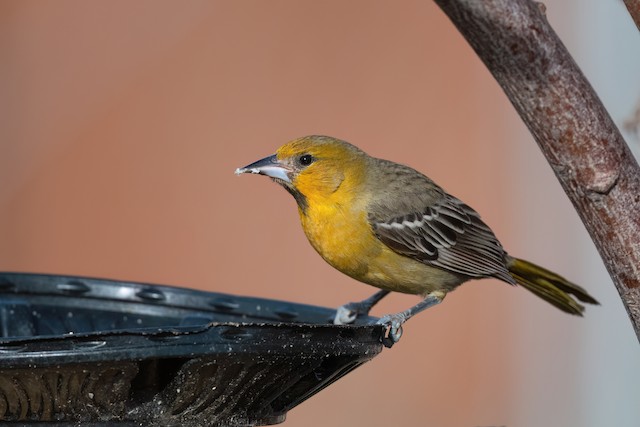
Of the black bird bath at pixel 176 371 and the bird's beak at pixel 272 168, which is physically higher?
the bird's beak at pixel 272 168

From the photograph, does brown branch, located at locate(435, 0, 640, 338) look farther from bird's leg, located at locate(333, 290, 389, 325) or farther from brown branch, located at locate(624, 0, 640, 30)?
bird's leg, located at locate(333, 290, 389, 325)

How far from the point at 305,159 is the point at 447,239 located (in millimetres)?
646

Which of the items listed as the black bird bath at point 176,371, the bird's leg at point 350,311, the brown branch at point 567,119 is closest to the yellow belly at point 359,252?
the bird's leg at point 350,311

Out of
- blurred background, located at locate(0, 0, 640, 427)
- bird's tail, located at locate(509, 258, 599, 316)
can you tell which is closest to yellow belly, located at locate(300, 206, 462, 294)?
bird's tail, located at locate(509, 258, 599, 316)

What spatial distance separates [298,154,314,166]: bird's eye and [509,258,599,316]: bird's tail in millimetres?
967

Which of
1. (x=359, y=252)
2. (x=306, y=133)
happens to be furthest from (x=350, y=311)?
(x=306, y=133)

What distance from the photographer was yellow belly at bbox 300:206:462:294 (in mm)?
3506

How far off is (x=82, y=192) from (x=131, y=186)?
41 cm

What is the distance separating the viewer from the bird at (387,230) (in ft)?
11.7

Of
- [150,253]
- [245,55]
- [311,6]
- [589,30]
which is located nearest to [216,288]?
[150,253]

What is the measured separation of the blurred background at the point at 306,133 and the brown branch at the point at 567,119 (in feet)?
12.4

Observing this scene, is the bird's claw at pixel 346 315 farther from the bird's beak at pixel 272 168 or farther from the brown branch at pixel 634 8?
the brown branch at pixel 634 8

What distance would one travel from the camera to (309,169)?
12.0 ft

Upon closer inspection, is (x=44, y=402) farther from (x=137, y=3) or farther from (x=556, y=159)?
(x=137, y=3)
